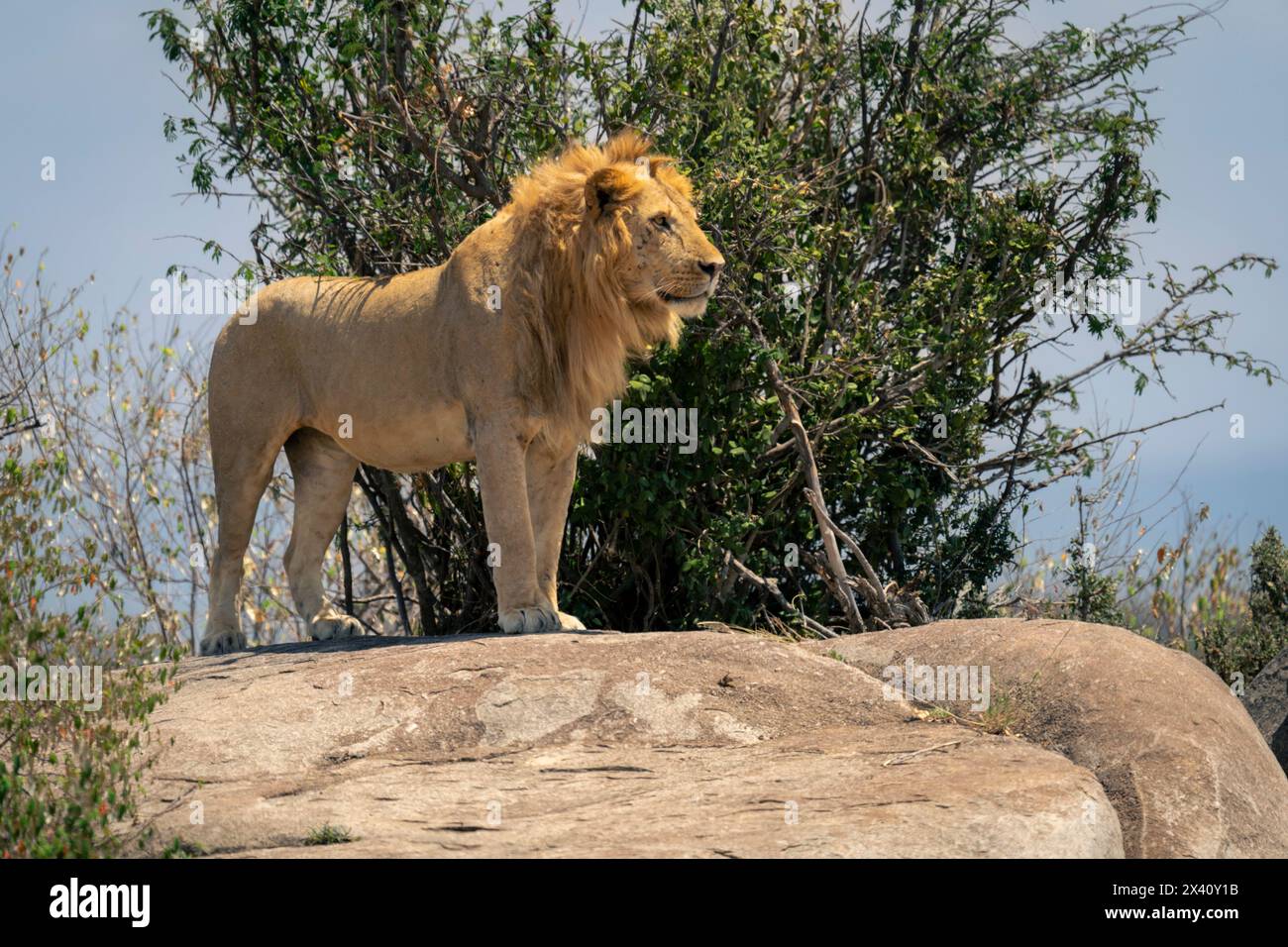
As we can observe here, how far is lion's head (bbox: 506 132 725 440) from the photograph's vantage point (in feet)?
24.5

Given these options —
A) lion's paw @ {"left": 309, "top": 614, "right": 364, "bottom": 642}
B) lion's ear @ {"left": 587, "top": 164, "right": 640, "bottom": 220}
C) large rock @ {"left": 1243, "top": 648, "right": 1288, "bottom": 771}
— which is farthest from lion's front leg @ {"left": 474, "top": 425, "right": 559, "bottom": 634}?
large rock @ {"left": 1243, "top": 648, "right": 1288, "bottom": 771}

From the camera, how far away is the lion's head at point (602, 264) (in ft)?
24.5

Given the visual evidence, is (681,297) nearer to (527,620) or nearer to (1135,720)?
(527,620)

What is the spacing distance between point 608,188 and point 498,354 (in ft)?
3.20

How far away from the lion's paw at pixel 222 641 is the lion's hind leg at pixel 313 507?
411 millimetres

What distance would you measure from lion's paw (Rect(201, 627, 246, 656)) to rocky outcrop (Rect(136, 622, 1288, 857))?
1.88 ft

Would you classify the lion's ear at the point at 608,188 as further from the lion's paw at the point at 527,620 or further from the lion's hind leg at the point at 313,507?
the lion's hind leg at the point at 313,507

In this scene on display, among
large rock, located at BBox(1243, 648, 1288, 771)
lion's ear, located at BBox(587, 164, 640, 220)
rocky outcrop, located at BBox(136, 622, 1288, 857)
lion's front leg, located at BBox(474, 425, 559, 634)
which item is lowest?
large rock, located at BBox(1243, 648, 1288, 771)

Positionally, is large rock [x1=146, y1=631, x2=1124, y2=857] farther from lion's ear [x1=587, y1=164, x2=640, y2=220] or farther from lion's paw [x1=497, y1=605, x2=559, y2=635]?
lion's ear [x1=587, y1=164, x2=640, y2=220]

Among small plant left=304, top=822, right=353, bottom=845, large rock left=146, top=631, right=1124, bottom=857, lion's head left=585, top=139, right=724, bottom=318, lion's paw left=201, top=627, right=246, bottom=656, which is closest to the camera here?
large rock left=146, top=631, right=1124, bottom=857

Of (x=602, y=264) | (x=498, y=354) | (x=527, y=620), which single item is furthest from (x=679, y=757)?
(x=602, y=264)

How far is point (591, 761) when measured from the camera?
20.3ft
